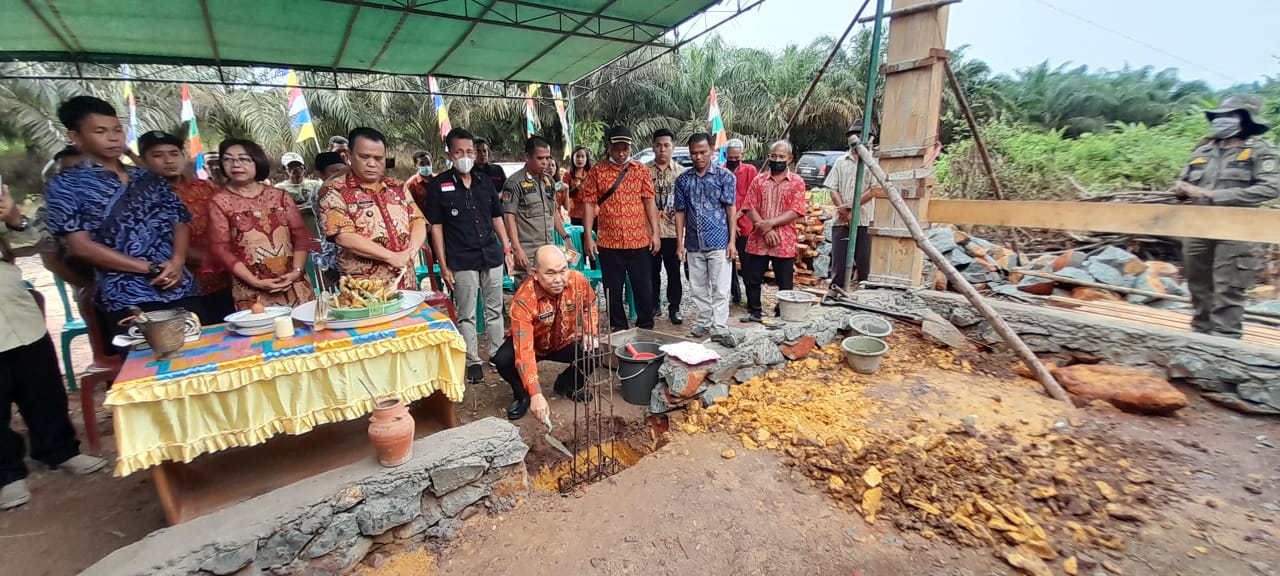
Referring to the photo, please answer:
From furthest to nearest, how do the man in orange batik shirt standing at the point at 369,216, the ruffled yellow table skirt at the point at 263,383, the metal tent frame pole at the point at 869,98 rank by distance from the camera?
the metal tent frame pole at the point at 869,98
the man in orange batik shirt standing at the point at 369,216
the ruffled yellow table skirt at the point at 263,383

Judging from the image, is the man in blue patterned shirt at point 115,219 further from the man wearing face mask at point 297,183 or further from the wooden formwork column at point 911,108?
the wooden formwork column at point 911,108

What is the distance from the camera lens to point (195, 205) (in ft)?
11.6

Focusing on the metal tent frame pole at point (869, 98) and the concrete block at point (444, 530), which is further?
the metal tent frame pole at point (869, 98)

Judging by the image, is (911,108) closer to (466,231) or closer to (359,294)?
A: (466,231)

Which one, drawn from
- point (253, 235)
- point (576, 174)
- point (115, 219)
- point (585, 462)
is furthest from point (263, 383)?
point (576, 174)

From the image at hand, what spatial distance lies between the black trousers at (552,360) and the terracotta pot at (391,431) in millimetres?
945

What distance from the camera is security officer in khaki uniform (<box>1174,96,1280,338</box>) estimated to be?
352 centimetres

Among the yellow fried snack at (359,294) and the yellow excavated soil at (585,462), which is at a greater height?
the yellow fried snack at (359,294)

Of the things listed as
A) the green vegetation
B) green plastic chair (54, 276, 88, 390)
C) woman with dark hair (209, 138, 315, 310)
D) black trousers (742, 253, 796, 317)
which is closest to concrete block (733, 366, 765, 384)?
black trousers (742, 253, 796, 317)

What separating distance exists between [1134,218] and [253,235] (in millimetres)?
5458

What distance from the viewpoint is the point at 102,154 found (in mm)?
2584

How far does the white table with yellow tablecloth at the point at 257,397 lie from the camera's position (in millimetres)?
1856

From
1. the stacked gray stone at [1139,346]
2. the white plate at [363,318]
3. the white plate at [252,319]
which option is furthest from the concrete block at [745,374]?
the white plate at [252,319]

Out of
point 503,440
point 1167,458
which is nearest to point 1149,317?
point 1167,458
